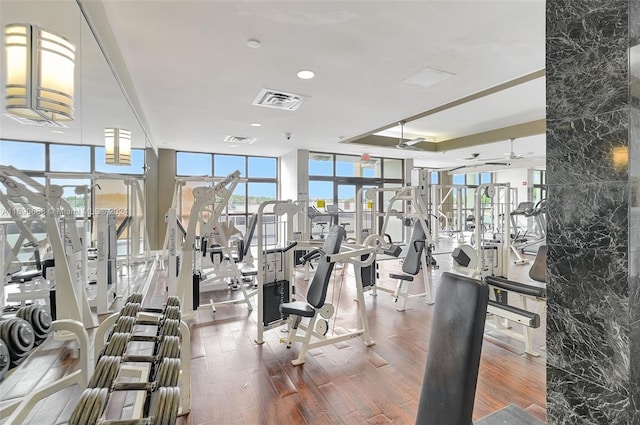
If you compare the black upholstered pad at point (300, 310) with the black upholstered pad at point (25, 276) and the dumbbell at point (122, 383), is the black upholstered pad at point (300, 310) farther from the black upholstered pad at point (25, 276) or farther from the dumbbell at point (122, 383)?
the black upholstered pad at point (25, 276)

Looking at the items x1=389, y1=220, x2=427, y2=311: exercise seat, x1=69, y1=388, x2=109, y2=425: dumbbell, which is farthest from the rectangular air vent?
x1=389, y1=220, x2=427, y2=311: exercise seat

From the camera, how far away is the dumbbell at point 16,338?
1189mm

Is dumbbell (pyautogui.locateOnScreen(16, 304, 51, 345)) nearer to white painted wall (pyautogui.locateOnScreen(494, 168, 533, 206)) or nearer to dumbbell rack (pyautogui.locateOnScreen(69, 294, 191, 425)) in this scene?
dumbbell rack (pyautogui.locateOnScreen(69, 294, 191, 425))

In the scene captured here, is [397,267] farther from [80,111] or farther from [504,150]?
[80,111]

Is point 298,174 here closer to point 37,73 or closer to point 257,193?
point 257,193

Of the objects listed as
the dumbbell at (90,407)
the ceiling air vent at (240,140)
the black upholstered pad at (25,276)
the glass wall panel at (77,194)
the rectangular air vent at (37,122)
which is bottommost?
the dumbbell at (90,407)

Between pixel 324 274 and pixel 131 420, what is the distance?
194 centimetres

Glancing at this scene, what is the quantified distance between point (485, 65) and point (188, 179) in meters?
4.02

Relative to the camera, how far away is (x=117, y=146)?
3.31 meters

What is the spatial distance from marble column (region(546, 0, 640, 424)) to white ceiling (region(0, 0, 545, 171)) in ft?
2.62

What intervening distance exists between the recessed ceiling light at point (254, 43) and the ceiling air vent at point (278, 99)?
3.44 feet

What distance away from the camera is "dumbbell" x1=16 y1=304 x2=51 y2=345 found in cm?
138

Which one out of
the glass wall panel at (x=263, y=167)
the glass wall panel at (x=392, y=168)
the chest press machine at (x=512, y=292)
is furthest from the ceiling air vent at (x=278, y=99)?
the glass wall panel at (x=392, y=168)

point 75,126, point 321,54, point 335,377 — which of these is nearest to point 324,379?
point 335,377
